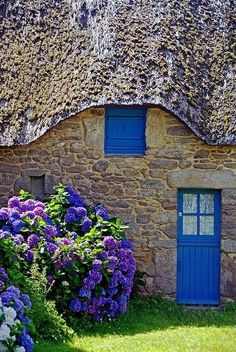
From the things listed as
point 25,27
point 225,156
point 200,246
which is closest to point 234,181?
point 225,156

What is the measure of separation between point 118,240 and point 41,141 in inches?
83.4

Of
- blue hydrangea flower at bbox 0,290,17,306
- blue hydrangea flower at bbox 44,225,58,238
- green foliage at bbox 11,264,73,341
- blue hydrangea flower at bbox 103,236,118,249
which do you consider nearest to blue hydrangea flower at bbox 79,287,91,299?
green foliage at bbox 11,264,73,341

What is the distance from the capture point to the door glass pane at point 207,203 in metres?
11.1

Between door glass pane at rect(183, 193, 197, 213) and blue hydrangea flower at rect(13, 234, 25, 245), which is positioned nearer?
blue hydrangea flower at rect(13, 234, 25, 245)

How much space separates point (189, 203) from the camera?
36.7 ft

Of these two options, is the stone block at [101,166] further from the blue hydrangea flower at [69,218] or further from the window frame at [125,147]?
the blue hydrangea flower at [69,218]

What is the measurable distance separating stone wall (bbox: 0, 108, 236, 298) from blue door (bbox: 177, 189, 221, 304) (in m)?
0.14

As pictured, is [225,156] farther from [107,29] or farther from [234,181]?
[107,29]

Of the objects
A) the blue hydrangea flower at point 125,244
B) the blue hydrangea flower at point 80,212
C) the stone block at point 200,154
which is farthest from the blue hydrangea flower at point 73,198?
the stone block at point 200,154

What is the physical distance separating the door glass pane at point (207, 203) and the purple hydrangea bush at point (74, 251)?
150 centimetres

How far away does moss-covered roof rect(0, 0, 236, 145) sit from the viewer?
35.0 ft

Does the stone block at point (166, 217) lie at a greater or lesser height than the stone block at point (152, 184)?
lesser

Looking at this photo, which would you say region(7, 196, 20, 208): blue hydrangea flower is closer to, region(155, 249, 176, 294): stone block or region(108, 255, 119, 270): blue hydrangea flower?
region(108, 255, 119, 270): blue hydrangea flower


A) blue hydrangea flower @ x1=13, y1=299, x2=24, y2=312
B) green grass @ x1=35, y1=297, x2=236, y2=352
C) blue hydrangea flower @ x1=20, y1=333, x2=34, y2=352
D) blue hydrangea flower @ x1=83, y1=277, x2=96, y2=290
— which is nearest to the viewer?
blue hydrangea flower @ x1=20, y1=333, x2=34, y2=352
